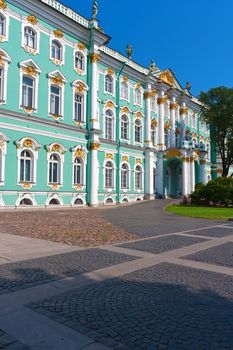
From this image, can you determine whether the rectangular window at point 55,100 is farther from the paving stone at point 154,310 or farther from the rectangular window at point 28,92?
the paving stone at point 154,310

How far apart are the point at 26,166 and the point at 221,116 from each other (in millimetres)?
29383

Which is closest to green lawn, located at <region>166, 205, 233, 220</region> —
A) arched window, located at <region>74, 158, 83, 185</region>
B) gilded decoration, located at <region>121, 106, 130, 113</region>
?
arched window, located at <region>74, 158, 83, 185</region>

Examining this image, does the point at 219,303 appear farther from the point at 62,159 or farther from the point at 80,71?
the point at 80,71

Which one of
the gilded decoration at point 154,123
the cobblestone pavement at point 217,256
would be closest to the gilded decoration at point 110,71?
the gilded decoration at point 154,123

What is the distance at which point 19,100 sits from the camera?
78.1 feet

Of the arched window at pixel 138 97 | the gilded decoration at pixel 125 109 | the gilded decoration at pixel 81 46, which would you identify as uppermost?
the gilded decoration at pixel 81 46

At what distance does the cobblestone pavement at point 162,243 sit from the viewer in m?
9.00

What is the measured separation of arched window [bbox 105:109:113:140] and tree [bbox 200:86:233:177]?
17829mm

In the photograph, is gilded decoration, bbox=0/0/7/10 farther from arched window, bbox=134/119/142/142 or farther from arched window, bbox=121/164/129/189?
arched window, bbox=134/119/142/142

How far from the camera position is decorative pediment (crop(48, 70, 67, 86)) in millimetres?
26266

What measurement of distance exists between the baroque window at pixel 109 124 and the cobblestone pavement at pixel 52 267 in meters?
24.9

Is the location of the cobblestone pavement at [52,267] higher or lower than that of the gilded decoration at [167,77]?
lower

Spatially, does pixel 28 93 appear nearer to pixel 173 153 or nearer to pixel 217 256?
pixel 173 153

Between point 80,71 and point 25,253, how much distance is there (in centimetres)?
2371
